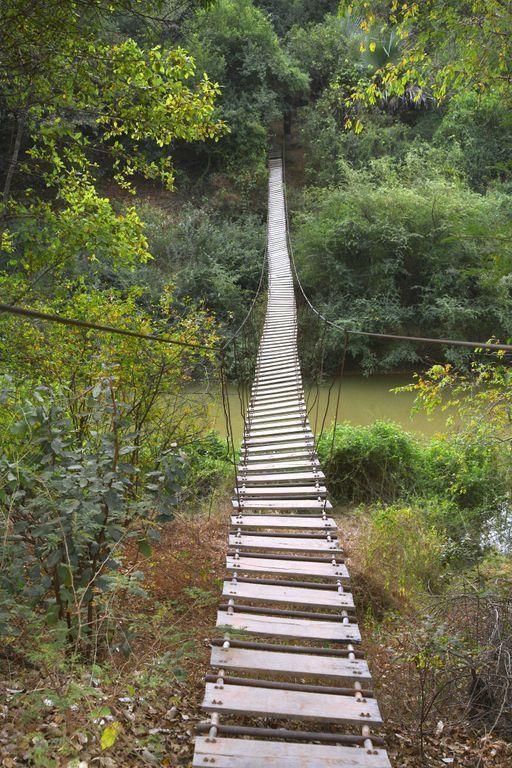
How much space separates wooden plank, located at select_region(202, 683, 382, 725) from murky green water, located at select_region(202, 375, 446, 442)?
204 inches

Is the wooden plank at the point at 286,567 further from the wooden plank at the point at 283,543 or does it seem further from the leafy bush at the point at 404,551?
the leafy bush at the point at 404,551

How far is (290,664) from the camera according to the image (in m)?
1.89

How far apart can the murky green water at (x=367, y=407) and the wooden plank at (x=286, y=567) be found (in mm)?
4347

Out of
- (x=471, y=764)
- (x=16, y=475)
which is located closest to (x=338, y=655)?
(x=471, y=764)

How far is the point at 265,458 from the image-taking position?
376 centimetres

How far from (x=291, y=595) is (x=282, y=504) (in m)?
0.81

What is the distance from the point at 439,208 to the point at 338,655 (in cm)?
875

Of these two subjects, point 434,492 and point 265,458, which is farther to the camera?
point 434,492

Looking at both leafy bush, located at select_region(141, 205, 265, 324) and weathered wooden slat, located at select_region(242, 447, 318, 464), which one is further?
leafy bush, located at select_region(141, 205, 265, 324)

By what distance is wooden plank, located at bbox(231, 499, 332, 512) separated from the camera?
121 inches

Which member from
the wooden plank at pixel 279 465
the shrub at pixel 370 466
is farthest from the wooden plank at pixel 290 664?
the shrub at pixel 370 466

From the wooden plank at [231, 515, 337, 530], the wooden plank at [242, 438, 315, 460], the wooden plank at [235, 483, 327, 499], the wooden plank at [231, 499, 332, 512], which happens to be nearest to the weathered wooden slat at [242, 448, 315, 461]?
the wooden plank at [242, 438, 315, 460]

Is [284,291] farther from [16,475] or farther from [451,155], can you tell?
[16,475]

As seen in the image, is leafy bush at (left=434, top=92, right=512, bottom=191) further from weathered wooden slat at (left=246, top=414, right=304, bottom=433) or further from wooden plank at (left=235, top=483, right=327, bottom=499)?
wooden plank at (left=235, top=483, right=327, bottom=499)
